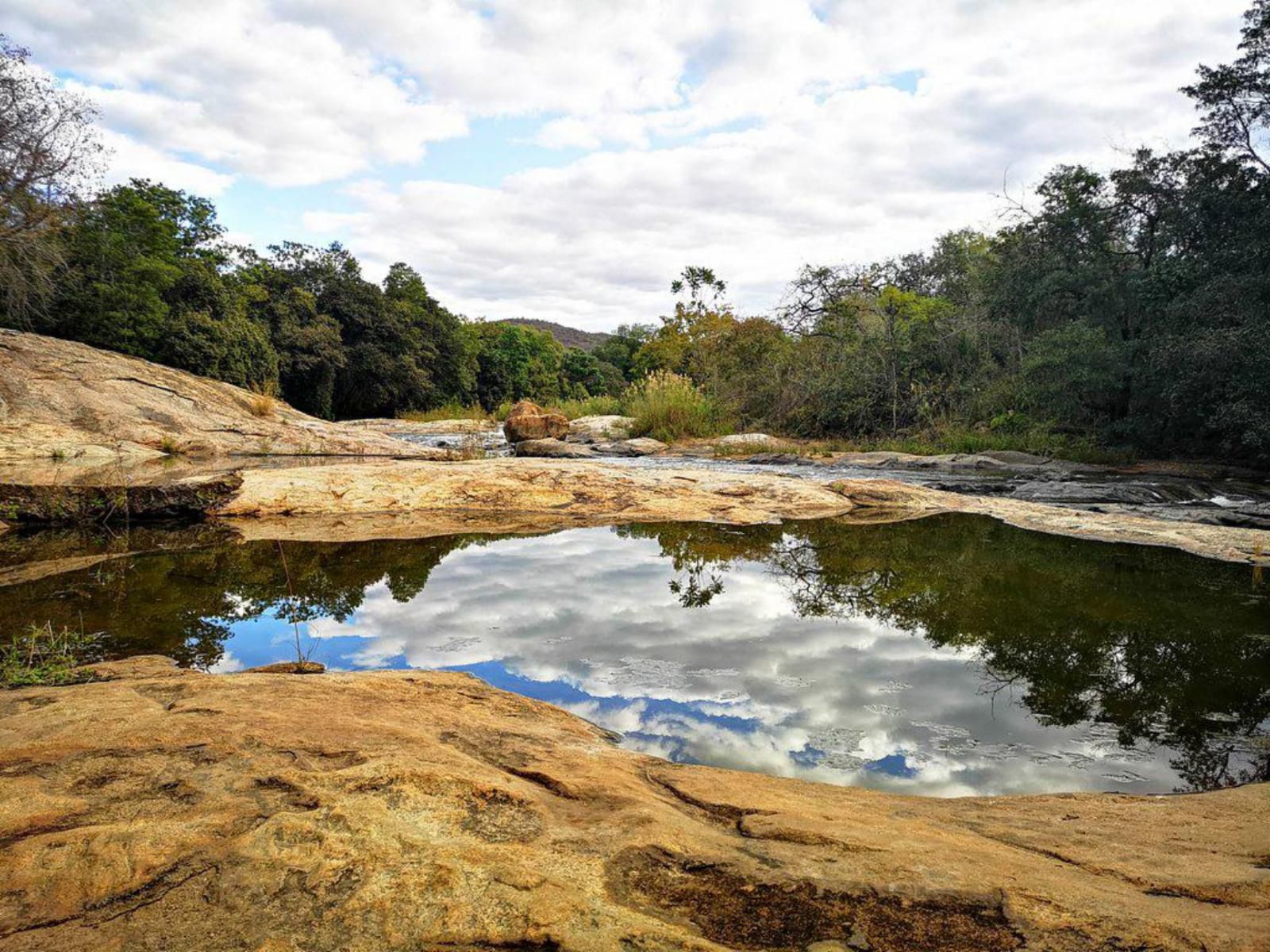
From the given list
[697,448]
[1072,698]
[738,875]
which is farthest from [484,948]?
[697,448]

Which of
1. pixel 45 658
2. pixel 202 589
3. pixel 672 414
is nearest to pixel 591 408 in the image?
pixel 672 414

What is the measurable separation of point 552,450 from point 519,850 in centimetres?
1461

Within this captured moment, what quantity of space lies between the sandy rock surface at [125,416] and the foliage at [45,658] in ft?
17.4

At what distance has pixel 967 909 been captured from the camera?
3.88 ft

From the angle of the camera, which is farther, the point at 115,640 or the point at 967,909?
the point at 115,640

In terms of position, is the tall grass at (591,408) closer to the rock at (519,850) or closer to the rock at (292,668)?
the rock at (292,668)

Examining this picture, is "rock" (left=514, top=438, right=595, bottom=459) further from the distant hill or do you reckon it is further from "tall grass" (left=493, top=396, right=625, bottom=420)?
the distant hill

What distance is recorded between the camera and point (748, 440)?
1700cm

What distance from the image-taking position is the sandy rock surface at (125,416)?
815 cm

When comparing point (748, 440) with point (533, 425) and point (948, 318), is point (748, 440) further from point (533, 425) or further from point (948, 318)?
point (948, 318)

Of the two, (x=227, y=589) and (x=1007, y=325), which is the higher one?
(x=1007, y=325)

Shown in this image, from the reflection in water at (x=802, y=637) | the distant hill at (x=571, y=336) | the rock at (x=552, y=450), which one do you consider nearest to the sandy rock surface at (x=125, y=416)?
the rock at (x=552, y=450)

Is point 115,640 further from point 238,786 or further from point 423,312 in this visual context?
point 423,312

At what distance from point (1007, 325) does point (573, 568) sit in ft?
60.2
